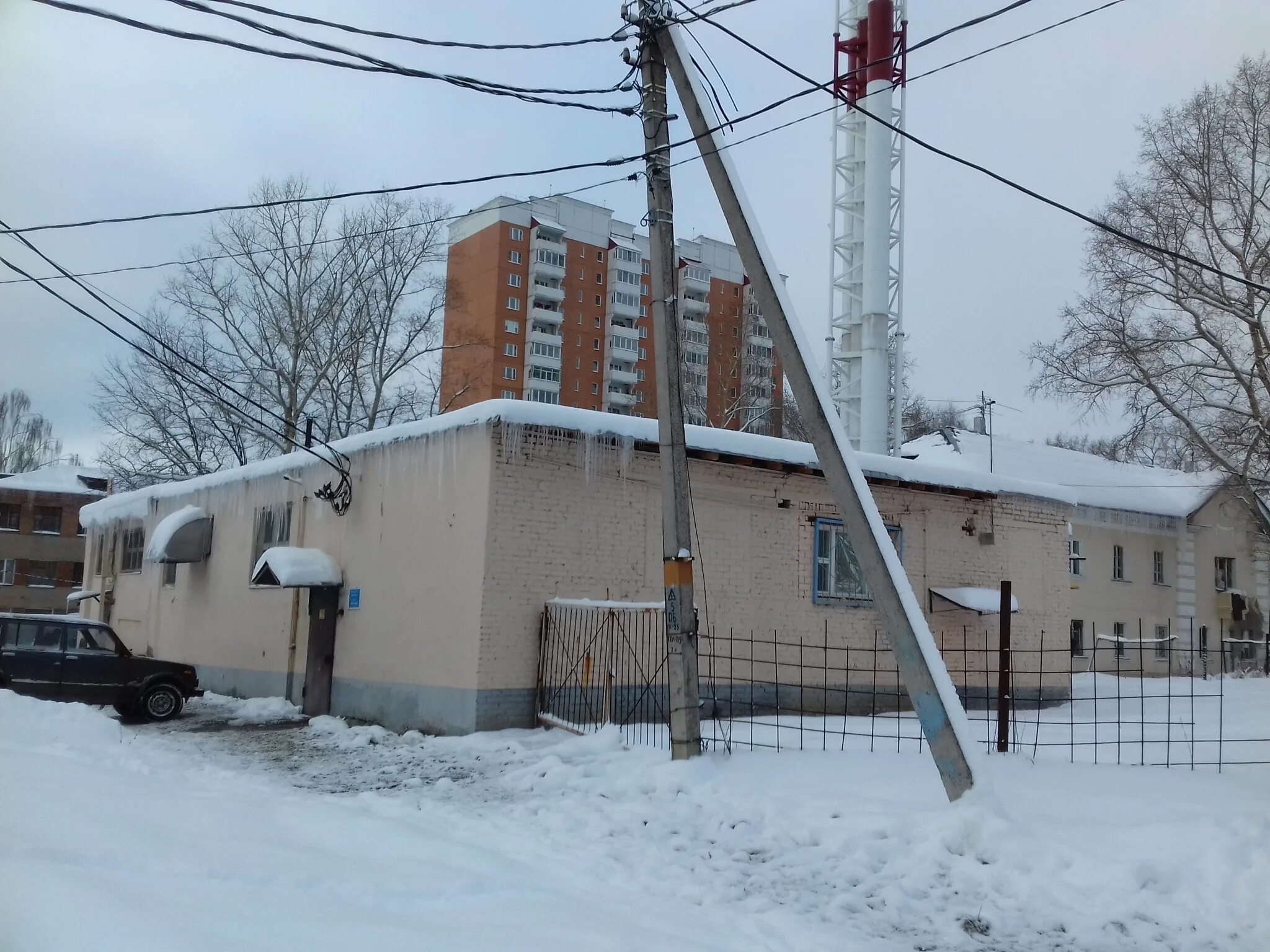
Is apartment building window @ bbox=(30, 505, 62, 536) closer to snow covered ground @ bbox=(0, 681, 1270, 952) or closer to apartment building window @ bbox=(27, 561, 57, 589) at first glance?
apartment building window @ bbox=(27, 561, 57, 589)

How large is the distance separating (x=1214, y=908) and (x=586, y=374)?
66.2 meters

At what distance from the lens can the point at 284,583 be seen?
1391 cm

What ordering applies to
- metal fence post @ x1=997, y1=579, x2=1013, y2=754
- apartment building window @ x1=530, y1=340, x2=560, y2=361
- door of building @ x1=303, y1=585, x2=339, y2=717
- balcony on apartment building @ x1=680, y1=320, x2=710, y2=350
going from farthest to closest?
apartment building window @ x1=530, y1=340, x2=560, y2=361 → balcony on apartment building @ x1=680, y1=320, x2=710, y2=350 → door of building @ x1=303, y1=585, x2=339, y2=717 → metal fence post @ x1=997, y1=579, x2=1013, y2=754

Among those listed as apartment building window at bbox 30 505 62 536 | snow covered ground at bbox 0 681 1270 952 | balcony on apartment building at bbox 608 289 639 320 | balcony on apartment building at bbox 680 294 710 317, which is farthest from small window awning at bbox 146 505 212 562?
balcony on apartment building at bbox 608 289 639 320

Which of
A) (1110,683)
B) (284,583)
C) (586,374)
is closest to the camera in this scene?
(284,583)

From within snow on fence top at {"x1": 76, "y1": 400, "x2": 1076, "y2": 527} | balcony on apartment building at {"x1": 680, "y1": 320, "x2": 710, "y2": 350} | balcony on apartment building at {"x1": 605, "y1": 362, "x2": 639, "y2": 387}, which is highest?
balcony on apartment building at {"x1": 680, "y1": 320, "x2": 710, "y2": 350}

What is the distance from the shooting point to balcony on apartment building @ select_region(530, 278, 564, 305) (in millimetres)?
67125

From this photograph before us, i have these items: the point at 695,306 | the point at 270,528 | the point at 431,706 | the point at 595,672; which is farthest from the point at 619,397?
the point at 595,672

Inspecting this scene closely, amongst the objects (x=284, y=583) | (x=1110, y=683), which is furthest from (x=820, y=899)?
(x=1110, y=683)

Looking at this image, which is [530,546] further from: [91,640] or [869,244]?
[869,244]

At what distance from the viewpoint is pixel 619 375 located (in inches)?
2830

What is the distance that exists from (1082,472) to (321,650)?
91.9ft

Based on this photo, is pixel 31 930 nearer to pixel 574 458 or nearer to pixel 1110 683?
pixel 574 458

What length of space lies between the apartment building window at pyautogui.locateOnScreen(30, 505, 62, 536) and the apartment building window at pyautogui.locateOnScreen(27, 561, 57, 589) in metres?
1.57
